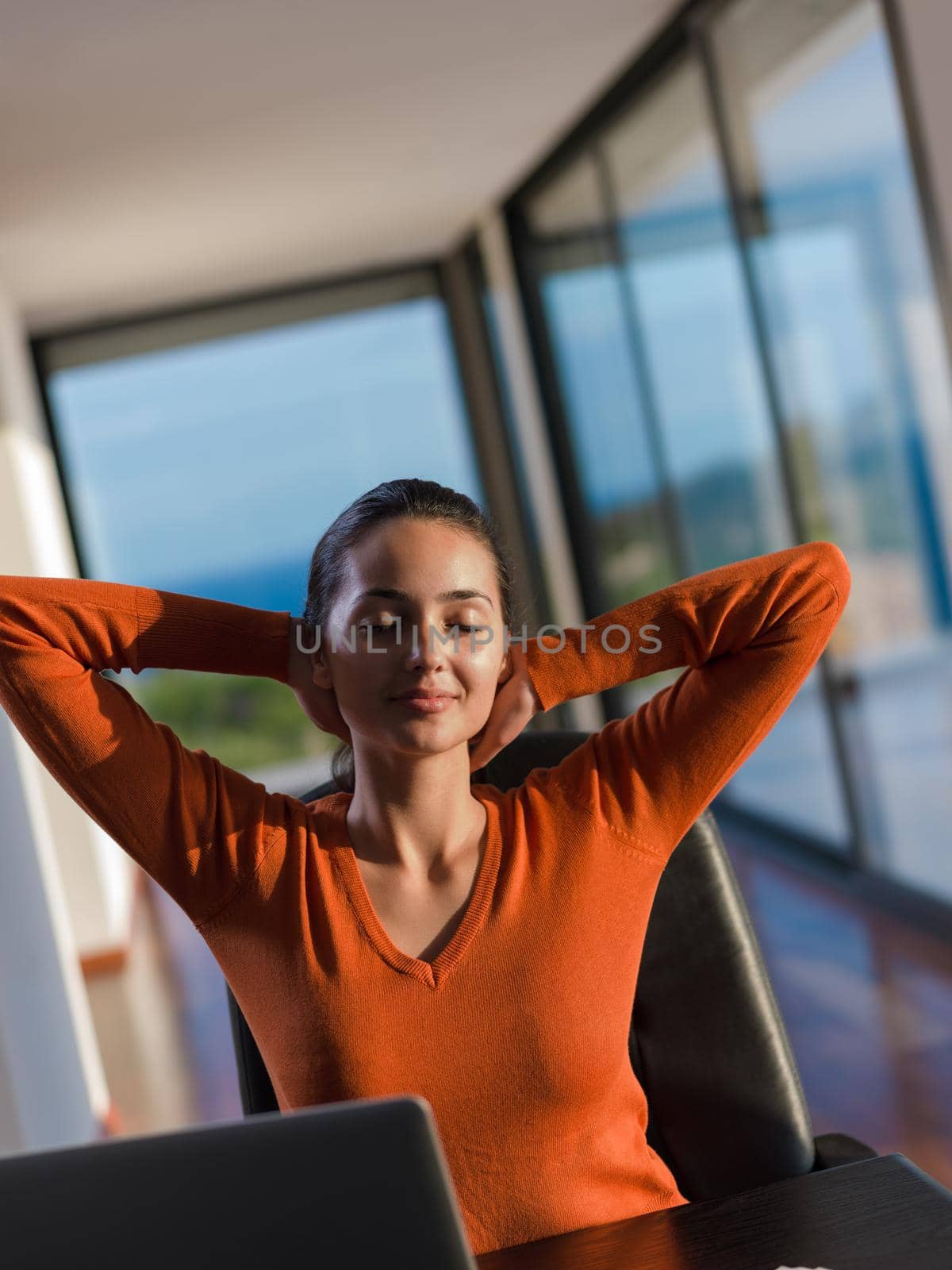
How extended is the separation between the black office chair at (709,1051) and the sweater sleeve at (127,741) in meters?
0.20

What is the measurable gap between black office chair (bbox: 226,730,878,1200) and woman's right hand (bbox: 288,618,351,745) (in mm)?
297

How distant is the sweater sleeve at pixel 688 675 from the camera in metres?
1.28

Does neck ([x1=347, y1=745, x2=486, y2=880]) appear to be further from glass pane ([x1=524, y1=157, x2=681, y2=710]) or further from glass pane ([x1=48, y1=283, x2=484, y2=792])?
glass pane ([x1=524, y1=157, x2=681, y2=710])

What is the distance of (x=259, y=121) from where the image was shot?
408 centimetres

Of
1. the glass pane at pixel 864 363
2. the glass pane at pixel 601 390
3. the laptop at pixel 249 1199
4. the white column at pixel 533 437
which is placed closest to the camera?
the laptop at pixel 249 1199

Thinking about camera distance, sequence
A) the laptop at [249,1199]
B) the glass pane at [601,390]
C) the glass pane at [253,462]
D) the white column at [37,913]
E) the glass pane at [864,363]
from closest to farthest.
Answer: the laptop at [249,1199] → the white column at [37,913] → the glass pane at [864,363] → the glass pane at [601,390] → the glass pane at [253,462]

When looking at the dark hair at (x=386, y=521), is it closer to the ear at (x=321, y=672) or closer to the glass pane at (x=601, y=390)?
the ear at (x=321, y=672)

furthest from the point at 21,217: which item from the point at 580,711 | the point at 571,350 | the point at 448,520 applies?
the point at 448,520

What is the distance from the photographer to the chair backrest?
4.38ft

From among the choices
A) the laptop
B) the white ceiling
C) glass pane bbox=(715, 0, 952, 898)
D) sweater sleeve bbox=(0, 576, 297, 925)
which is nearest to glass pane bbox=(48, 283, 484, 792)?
sweater sleeve bbox=(0, 576, 297, 925)

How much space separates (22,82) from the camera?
3.39 meters

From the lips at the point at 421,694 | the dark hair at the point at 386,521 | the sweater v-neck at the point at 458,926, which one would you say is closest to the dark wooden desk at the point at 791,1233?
the sweater v-neck at the point at 458,926

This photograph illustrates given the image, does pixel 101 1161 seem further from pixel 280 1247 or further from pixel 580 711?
pixel 580 711

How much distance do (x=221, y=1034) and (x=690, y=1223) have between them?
310 cm
